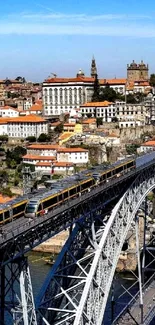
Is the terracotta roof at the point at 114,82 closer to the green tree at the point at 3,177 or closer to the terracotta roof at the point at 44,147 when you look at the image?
the terracotta roof at the point at 44,147

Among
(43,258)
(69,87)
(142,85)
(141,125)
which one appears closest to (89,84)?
(69,87)

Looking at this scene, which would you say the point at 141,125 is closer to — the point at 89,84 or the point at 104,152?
the point at 104,152

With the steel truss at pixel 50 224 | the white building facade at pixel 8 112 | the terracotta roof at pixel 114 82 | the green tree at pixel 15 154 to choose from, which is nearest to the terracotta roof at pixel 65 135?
the green tree at pixel 15 154

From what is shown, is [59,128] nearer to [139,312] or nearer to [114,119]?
[114,119]

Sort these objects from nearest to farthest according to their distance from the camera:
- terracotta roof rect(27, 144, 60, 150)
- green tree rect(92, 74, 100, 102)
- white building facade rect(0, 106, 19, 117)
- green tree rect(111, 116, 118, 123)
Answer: terracotta roof rect(27, 144, 60, 150) < green tree rect(111, 116, 118, 123) < green tree rect(92, 74, 100, 102) < white building facade rect(0, 106, 19, 117)

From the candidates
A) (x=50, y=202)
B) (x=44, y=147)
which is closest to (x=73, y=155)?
(x=44, y=147)

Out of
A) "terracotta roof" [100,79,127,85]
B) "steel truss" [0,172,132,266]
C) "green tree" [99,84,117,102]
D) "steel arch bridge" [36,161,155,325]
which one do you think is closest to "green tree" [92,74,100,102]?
"green tree" [99,84,117,102]

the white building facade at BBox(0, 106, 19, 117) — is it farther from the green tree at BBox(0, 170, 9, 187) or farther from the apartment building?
the green tree at BBox(0, 170, 9, 187)

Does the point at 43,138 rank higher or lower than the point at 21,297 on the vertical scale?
lower
